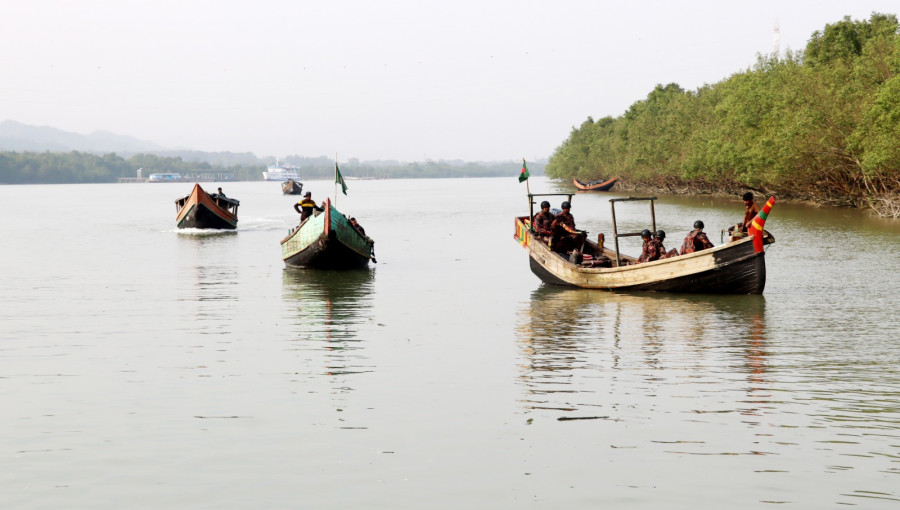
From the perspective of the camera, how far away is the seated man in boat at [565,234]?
2508cm

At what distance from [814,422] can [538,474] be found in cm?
376

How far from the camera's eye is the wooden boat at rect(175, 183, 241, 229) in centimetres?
4905

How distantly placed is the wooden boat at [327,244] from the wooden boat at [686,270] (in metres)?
7.65

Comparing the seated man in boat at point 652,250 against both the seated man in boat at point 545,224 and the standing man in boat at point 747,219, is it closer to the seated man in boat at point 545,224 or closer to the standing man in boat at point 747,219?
the standing man in boat at point 747,219

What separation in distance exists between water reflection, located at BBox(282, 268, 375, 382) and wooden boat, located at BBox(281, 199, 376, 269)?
1.17 ft

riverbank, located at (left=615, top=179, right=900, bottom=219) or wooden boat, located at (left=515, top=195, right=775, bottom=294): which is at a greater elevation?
riverbank, located at (left=615, top=179, right=900, bottom=219)

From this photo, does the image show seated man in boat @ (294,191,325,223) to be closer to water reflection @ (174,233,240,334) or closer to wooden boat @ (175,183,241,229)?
water reflection @ (174,233,240,334)

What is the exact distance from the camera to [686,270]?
21688 millimetres

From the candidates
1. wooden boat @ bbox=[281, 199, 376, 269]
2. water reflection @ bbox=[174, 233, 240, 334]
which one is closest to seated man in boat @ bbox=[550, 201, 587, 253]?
wooden boat @ bbox=[281, 199, 376, 269]

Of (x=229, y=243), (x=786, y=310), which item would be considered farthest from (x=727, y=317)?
(x=229, y=243)

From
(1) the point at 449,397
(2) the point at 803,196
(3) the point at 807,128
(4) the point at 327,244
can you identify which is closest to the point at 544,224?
(4) the point at 327,244

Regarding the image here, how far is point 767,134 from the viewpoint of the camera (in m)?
62.4

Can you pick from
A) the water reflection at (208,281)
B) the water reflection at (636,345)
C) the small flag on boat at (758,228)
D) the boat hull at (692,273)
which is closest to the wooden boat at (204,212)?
the water reflection at (208,281)

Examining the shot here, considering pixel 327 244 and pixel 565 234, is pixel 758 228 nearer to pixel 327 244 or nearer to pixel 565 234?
pixel 565 234
